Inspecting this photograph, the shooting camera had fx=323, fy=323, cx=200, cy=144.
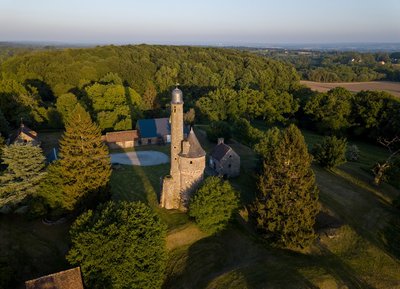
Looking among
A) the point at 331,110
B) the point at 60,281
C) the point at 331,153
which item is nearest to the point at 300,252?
the point at 331,153

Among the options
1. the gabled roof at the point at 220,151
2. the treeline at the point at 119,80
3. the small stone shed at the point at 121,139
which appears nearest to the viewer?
the gabled roof at the point at 220,151

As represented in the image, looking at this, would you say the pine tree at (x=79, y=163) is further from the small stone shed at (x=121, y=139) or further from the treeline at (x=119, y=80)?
the treeline at (x=119, y=80)

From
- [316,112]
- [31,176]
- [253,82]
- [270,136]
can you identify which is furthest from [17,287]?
[253,82]

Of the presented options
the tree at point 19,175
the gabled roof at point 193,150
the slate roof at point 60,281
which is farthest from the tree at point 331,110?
the slate roof at point 60,281

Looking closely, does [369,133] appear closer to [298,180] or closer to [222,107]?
[222,107]

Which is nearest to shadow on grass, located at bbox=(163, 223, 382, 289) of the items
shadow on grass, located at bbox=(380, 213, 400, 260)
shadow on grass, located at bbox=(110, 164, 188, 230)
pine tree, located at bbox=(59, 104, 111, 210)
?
shadow on grass, located at bbox=(110, 164, 188, 230)

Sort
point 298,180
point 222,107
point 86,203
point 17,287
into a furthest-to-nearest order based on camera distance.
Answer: point 222,107
point 86,203
point 298,180
point 17,287
